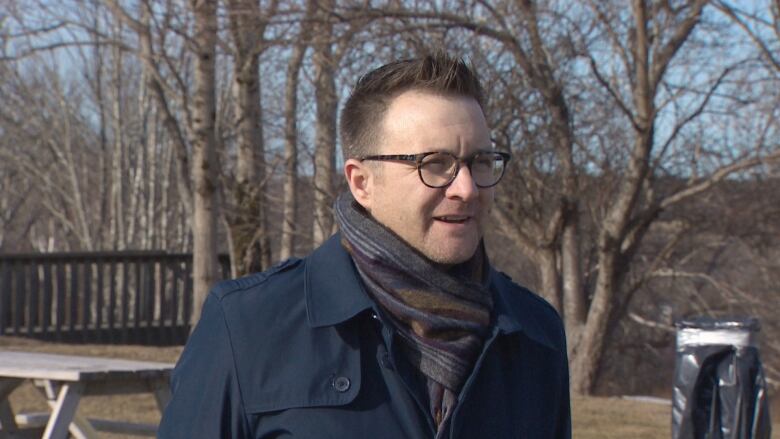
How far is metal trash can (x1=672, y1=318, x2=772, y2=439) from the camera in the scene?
19.6ft

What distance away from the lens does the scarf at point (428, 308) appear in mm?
2139

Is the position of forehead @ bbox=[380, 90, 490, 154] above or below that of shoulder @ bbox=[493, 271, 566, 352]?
above

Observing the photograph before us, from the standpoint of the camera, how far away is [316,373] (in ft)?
6.79

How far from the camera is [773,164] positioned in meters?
12.2

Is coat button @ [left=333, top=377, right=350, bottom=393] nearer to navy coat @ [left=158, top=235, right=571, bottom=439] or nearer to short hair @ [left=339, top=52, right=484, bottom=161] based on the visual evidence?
navy coat @ [left=158, top=235, right=571, bottom=439]

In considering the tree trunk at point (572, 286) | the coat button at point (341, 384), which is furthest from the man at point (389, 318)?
the tree trunk at point (572, 286)

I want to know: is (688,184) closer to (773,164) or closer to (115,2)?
(773,164)


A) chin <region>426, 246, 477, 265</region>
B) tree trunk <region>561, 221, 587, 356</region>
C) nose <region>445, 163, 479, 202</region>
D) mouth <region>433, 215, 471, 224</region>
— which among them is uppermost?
nose <region>445, 163, 479, 202</region>

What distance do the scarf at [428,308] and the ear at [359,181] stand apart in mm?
75

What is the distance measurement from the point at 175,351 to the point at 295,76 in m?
3.36

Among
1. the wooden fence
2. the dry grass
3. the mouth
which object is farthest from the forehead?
the wooden fence

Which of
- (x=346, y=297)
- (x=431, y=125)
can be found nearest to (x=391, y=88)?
(x=431, y=125)

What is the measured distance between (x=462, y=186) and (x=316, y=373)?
0.41 meters

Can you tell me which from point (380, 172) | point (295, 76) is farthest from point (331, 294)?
point (295, 76)
